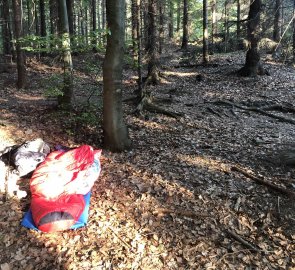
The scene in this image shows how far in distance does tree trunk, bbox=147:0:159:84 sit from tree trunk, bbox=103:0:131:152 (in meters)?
6.05

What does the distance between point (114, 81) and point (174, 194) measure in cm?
274

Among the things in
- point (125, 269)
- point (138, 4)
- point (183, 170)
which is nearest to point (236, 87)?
point (138, 4)

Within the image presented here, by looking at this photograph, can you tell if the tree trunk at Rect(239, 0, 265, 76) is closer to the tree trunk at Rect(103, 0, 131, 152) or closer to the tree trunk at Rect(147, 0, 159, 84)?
the tree trunk at Rect(147, 0, 159, 84)

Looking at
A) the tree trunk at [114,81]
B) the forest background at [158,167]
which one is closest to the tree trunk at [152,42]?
the forest background at [158,167]

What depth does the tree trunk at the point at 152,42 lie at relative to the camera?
12435 mm

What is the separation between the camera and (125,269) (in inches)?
165

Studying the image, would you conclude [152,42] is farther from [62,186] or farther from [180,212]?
[180,212]

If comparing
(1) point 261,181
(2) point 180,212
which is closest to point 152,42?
(1) point 261,181

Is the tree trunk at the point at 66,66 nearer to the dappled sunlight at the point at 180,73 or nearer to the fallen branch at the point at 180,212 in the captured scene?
the fallen branch at the point at 180,212

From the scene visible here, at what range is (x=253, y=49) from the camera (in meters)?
14.2

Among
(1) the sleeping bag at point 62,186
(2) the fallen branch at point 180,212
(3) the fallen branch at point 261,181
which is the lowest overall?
(2) the fallen branch at point 180,212

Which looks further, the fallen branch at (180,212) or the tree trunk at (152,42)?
the tree trunk at (152,42)

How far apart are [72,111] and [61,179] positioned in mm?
3612

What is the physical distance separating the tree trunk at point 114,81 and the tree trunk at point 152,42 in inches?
238
